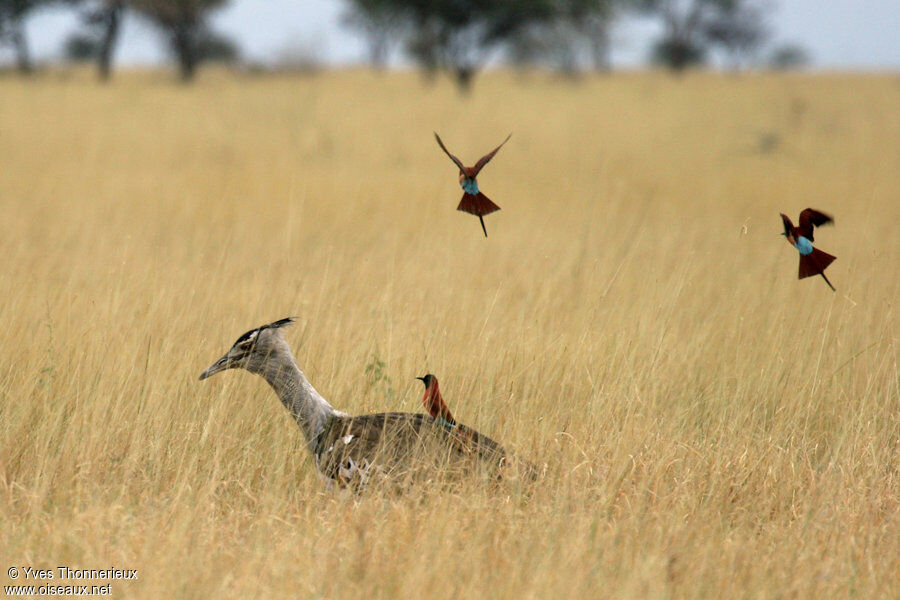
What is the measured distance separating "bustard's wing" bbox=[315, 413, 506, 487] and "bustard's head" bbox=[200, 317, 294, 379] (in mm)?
452

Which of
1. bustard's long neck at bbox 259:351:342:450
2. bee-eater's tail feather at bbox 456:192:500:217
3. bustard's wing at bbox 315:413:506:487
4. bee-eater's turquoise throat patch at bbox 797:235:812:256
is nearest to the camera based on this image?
bee-eater's tail feather at bbox 456:192:500:217

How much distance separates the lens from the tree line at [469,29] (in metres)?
31.1

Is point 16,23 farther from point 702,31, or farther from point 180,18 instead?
point 702,31

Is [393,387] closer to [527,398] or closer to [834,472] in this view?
[527,398]

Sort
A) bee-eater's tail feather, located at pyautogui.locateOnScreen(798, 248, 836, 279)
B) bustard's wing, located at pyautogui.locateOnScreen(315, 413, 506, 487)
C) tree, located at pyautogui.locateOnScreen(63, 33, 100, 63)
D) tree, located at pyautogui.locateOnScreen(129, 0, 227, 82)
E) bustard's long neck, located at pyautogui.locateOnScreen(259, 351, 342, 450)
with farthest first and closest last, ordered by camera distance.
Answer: tree, located at pyautogui.locateOnScreen(63, 33, 100, 63), tree, located at pyautogui.locateOnScreen(129, 0, 227, 82), bustard's long neck, located at pyautogui.locateOnScreen(259, 351, 342, 450), bustard's wing, located at pyautogui.locateOnScreen(315, 413, 506, 487), bee-eater's tail feather, located at pyautogui.locateOnScreen(798, 248, 836, 279)

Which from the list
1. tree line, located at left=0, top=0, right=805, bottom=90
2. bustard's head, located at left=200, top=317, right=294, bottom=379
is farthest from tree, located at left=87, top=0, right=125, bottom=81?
bustard's head, located at left=200, top=317, right=294, bottom=379

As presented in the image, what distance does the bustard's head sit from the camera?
3.93 meters

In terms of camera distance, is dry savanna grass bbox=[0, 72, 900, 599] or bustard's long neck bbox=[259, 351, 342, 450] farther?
bustard's long neck bbox=[259, 351, 342, 450]

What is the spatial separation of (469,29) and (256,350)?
1139 inches

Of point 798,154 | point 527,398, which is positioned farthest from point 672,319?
point 798,154

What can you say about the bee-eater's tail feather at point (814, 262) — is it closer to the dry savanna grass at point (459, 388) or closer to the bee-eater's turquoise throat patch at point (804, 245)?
the bee-eater's turquoise throat patch at point (804, 245)

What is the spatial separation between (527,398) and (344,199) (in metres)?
5.88

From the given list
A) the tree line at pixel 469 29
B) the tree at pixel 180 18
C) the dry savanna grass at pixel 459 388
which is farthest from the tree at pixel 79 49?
the dry savanna grass at pixel 459 388

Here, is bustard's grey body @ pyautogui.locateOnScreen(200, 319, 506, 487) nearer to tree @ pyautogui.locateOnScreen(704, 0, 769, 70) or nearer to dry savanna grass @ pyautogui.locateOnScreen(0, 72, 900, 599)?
dry savanna grass @ pyautogui.locateOnScreen(0, 72, 900, 599)
